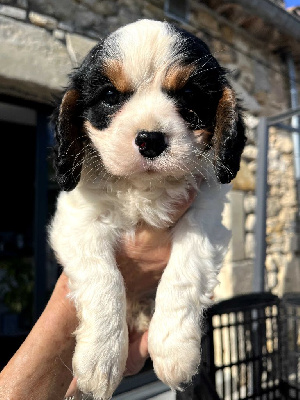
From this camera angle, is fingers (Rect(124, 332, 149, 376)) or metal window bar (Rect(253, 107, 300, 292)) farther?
metal window bar (Rect(253, 107, 300, 292))

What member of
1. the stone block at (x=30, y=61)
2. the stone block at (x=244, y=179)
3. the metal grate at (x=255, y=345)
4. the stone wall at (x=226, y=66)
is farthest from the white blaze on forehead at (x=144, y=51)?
the stone block at (x=244, y=179)

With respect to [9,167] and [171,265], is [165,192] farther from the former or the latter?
[9,167]

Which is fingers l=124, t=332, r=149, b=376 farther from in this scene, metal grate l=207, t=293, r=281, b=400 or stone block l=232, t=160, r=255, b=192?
stone block l=232, t=160, r=255, b=192

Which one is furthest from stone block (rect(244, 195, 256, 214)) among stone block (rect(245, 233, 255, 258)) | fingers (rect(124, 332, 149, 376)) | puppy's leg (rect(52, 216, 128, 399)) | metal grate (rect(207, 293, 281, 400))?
puppy's leg (rect(52, 216, 128, 399))

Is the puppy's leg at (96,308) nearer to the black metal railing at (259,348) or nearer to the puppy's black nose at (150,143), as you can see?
the puppy's black nose at (150,143)

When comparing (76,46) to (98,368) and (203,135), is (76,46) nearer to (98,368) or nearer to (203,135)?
(203,135)

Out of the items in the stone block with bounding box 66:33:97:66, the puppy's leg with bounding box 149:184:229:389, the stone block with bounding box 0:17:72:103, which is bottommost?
the puppy's leg with bounding box 149:184:229:389
